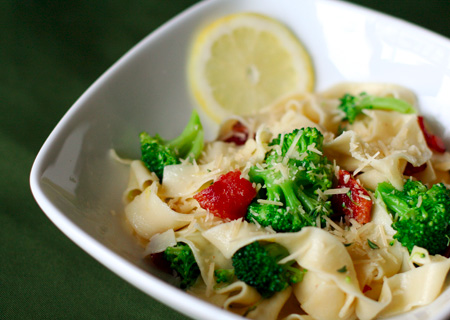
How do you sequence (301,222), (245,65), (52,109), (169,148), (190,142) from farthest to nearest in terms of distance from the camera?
(52,109) → (245,65) → (190,142) → (169,148) → (301,222)

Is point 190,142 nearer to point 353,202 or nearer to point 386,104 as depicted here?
point 353,202

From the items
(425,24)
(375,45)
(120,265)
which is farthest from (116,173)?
(425,24)

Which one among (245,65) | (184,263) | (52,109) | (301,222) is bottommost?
(184,263)

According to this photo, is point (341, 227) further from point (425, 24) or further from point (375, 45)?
point (425, 24)

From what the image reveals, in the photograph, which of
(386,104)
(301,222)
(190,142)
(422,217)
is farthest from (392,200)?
(190,142)

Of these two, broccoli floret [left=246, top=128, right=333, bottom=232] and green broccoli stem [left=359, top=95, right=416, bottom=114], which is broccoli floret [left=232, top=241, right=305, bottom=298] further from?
green broccoli stem [left=359, top=95, right=416, bottom=114]

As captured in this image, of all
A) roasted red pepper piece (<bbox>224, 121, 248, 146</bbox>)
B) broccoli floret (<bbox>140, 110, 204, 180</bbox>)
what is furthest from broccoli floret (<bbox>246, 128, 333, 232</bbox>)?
roasted red pepper piece (<bbox>224, 121, 248, 146</bbox>)
